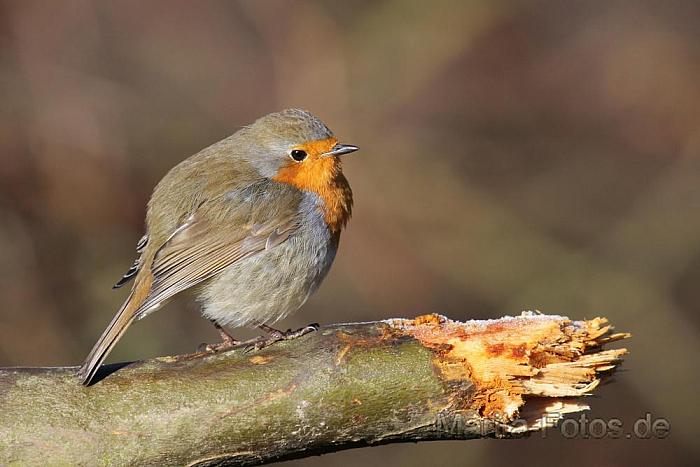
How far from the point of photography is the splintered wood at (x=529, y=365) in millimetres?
3145

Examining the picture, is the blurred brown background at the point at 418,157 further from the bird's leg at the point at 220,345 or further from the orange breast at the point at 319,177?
the orange breast at the point at 319,177

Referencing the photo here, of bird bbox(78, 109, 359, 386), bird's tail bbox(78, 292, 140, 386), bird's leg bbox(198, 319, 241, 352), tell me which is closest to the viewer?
bird's tail bbox(78, 292, 140, 386)

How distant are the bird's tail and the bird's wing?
144 mm

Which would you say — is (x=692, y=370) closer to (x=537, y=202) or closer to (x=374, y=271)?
(x=537, y=202)

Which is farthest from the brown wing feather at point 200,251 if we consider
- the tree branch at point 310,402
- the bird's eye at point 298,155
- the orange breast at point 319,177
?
the tree branch at point 310,402

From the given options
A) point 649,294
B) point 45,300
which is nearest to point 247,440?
point 45,300

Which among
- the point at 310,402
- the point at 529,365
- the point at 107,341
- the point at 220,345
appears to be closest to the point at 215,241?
the point at 220,345

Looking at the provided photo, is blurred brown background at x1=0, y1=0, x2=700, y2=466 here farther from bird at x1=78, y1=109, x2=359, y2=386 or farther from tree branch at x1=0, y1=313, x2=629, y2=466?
tree branch at x1=0, y1=313, x2=629, y2=466

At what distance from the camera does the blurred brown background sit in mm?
6742

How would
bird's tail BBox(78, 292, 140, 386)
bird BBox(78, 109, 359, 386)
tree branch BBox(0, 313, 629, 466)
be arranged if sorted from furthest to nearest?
bird BBox(78, 109, 359, 386)
bird's tail BBox(78, 292, 140, 386)
tree branch BBox(0, 313, 629, 466)

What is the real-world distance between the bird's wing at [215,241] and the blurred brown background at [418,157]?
2.70 metres

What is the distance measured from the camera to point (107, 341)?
360 cm

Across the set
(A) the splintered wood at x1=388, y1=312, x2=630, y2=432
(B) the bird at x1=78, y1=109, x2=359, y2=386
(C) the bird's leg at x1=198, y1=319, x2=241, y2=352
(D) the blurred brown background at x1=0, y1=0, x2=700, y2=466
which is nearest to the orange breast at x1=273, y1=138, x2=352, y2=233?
(B) the bird at x1=78, y1=109, x2=359, y2=386

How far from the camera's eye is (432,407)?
10.4ft
